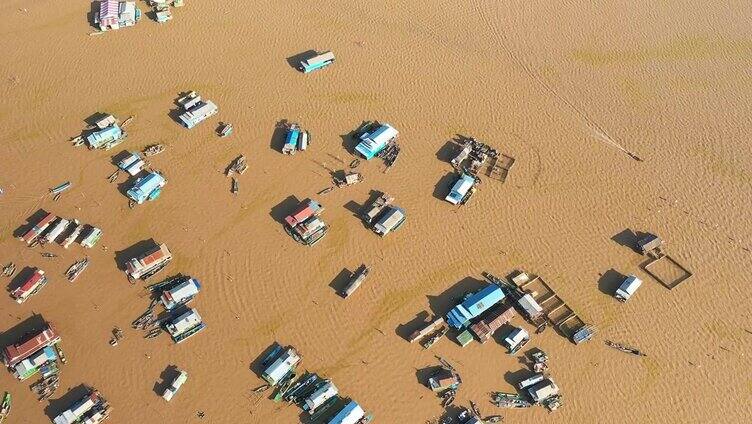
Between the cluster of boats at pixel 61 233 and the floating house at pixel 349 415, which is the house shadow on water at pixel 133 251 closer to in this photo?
the cluster of boats at pixel 61 233

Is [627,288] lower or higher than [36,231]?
lower

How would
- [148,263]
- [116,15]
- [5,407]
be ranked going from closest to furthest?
[5,407] < [148,263] < [116,15]

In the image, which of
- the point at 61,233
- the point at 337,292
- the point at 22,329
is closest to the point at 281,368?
the point at 337,292

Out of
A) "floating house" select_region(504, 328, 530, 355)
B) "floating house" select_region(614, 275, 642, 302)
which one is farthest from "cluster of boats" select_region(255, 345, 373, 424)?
"floating house" select_region(614, 275, 642, 302)

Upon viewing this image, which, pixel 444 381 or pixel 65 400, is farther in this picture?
pixel 444 381

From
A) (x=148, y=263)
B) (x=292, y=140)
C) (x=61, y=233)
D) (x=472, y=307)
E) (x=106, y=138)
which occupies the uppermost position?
(x=106, y=138)

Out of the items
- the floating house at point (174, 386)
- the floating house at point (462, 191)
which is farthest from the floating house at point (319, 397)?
the floating house at point (462, 191)

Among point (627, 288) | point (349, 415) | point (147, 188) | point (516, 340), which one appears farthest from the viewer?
point (147, 188)

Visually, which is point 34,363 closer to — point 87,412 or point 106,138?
point 87,412

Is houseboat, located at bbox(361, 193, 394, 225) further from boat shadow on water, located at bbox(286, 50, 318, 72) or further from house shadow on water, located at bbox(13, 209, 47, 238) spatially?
house shadow on water, located at bbox(13, 209, 47, 238)
